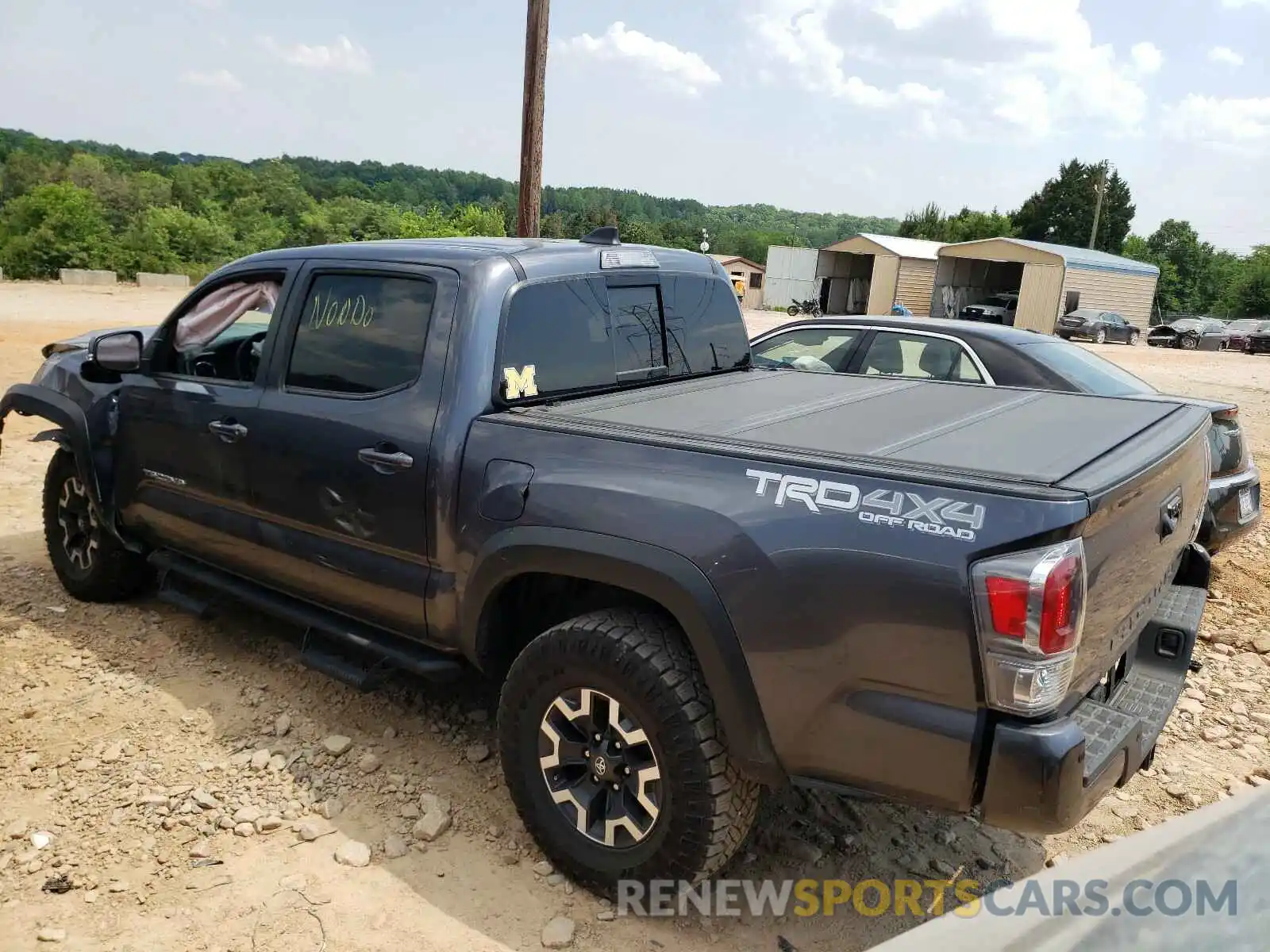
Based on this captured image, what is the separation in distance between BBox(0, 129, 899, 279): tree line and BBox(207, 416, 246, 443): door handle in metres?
19.8

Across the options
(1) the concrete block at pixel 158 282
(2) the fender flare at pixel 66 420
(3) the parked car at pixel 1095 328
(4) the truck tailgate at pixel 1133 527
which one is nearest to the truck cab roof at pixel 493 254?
(2) the fender flare at pixel 66 420

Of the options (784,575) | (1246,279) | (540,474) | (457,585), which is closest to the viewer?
(784,575)

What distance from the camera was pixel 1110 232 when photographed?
7194cm

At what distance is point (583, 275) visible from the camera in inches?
142

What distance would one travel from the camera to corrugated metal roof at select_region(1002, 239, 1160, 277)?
36.2m

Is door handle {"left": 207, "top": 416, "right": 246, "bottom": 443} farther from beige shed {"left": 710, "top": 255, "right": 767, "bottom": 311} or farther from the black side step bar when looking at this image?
beige shed {"left": 710, "top": 255, "right": 767, "bottom": 311}

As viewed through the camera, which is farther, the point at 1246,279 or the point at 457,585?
the point at 1246,279

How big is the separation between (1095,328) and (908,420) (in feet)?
115

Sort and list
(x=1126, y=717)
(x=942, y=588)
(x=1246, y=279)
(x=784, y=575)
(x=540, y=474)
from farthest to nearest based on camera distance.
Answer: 1. (x=1246, y=279)
2. (x=540, y=474)
3. (x=1126, y=717)
4. (x=784, y=575)
5. (x=942, y=588)

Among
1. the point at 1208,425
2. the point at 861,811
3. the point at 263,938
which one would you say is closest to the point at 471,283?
the point at 263,938

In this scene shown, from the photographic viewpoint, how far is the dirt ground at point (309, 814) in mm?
2799

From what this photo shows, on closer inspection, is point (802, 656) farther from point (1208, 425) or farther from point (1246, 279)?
point (1246, 279)

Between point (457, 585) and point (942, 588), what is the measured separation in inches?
64.9

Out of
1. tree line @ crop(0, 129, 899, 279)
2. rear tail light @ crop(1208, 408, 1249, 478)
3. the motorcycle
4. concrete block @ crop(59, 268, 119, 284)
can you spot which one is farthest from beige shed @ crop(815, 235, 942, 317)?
rear tail light @ crop(1208, 408, 1249, 478)
